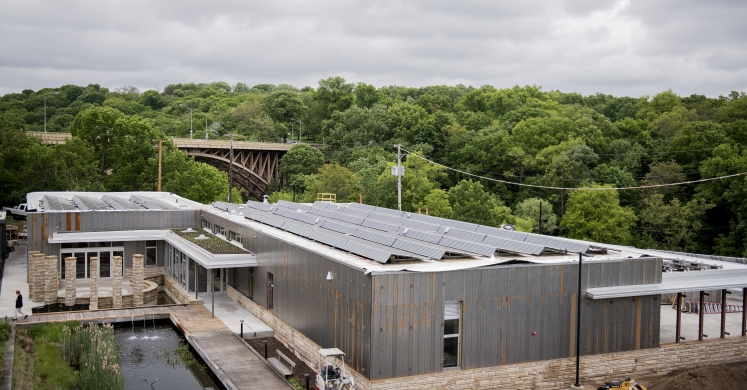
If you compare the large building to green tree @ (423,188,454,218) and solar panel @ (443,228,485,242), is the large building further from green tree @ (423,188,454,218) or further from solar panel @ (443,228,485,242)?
green tree @ (423,188,454,218)

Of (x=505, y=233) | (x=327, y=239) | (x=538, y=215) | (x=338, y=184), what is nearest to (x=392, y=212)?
(x=505, y=233)

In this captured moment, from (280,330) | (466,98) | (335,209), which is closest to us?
(280,330)

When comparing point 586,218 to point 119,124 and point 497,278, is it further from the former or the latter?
point 119,124

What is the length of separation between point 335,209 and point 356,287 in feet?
50.5

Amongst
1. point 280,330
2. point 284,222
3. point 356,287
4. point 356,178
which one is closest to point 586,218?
point 356,178

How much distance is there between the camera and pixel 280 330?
22.8 meters

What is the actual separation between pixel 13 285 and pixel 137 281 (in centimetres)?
745

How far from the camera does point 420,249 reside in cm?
1995

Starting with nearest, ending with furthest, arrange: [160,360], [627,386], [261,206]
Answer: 1. [627,386]
2. [160,360]
3. [261,206]

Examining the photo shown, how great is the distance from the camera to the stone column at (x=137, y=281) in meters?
28.0

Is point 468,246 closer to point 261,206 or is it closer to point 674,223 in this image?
point 261,206

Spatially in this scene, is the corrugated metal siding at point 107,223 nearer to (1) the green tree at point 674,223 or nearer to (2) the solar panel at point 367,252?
(2) the solar panel at point 367,252

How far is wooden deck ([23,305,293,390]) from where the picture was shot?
18.2 m

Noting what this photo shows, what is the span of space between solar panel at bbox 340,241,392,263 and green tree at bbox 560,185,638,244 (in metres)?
34.0
